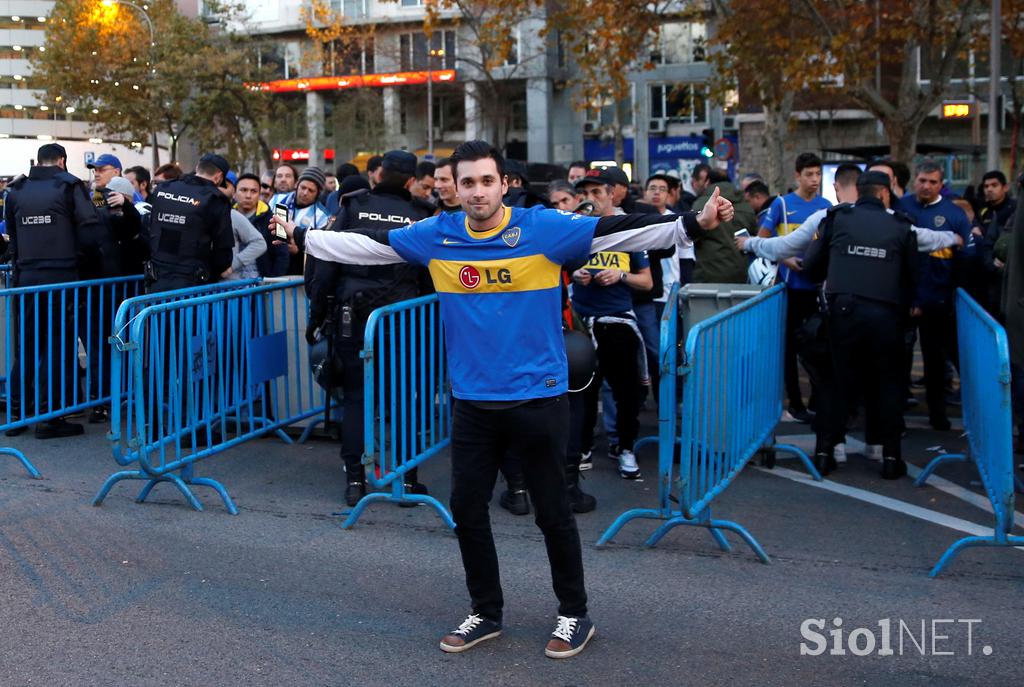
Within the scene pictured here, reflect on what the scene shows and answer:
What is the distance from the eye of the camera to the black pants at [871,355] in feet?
26.2

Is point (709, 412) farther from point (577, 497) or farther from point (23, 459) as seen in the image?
point (23, 459)

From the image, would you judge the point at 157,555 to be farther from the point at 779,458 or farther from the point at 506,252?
the point at 779,458

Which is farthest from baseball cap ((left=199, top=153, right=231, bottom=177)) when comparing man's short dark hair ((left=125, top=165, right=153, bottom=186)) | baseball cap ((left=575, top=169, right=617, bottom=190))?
man's short dark hair ((left=125, top=165, right=153, bottom=186))

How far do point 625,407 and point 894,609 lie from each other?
115 inches

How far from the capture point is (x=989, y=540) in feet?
19.5

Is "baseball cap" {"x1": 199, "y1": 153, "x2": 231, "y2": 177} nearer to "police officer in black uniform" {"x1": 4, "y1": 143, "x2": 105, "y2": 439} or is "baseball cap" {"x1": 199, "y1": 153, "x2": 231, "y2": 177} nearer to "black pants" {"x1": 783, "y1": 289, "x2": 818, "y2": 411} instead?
"police officer in black uniform" {"x1": 4, "y1": 143, "x2": 105, "y2": 439}

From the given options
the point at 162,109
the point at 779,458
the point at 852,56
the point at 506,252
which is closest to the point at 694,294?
the point at 779,458

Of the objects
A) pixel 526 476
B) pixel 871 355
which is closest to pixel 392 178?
pixel 526 476

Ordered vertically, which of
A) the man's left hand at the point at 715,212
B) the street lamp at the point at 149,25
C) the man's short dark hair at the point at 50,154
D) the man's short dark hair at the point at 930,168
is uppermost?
the street lamp at the point at 149,25

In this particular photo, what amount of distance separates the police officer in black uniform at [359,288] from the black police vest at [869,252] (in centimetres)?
274

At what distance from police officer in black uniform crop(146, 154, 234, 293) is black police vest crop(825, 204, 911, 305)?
4427mm

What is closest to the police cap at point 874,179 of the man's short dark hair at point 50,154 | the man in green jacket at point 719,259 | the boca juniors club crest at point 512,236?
the man in green jacket at point 719,259

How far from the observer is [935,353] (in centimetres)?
983

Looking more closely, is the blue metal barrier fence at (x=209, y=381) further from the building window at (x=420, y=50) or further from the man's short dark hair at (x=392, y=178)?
the building window at (x=420, y=50)
